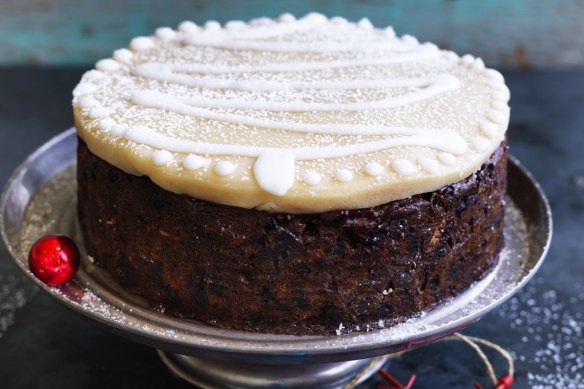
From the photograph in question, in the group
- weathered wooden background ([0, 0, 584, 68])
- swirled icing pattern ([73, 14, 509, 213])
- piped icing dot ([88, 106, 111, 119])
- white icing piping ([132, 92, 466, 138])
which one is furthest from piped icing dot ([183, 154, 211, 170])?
weathered wooden background ([0, 0, 584, 68])

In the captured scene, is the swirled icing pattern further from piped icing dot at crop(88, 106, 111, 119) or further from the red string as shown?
the red string

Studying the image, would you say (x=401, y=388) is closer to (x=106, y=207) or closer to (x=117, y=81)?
(x=106, y=207)

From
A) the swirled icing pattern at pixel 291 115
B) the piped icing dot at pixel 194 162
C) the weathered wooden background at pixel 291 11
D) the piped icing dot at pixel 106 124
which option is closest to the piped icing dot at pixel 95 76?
the swirled icing pattern at pixel 291 115

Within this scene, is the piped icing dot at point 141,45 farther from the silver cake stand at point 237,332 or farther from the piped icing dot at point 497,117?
the piped icing dot at point 497,117

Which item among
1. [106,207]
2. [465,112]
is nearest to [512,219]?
[465,112]

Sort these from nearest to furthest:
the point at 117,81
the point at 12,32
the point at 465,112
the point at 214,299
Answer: the point at 214,299 < the point at 465,112 < the point at 117,81 < the point at 12,32
